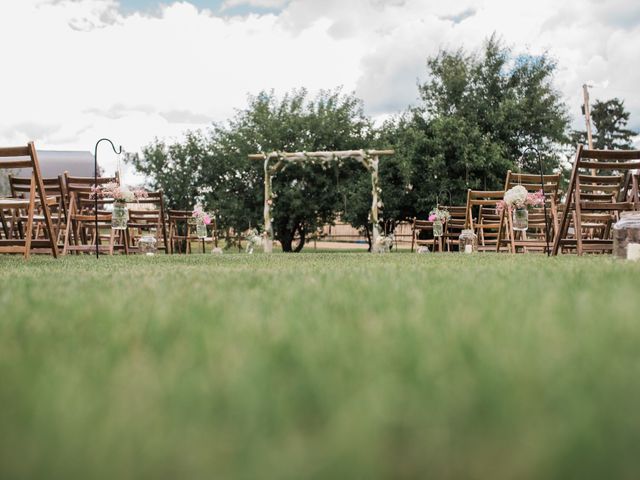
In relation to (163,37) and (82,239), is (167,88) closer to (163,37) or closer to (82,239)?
(163,37)

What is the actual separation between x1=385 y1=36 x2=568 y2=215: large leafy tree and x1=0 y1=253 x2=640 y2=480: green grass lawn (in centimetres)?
1613

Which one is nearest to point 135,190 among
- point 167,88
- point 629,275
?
point 629,275

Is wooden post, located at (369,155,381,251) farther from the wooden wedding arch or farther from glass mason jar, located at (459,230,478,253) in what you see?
glass mason jar, located at (459,230,478,253)

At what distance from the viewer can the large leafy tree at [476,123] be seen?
17.0 metres

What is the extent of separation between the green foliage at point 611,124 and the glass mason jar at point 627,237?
37616mm

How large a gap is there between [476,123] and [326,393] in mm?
18321

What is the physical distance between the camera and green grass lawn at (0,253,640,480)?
0.49 metres

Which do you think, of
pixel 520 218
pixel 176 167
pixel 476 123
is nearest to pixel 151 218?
pixel 520 218

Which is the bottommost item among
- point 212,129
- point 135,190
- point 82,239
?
point 82,239

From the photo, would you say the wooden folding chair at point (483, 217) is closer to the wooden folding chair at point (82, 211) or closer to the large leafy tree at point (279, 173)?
the wooden folding chair at point (82, 211)

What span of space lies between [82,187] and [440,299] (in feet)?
21.9

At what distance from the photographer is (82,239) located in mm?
9000

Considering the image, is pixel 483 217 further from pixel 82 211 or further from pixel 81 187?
pixel 82 211

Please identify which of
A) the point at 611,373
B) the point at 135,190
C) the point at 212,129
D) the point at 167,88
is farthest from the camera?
the point at 212,129
